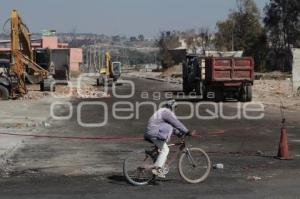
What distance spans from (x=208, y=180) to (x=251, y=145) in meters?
5.84

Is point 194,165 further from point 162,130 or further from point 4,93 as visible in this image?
point 4,93

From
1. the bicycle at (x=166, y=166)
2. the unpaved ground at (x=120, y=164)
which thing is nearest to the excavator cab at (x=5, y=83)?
the unpaved ground at (x=120, y=164)

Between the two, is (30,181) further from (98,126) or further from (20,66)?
(20,66)

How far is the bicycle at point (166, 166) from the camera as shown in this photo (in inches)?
472

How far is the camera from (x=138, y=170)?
1197cm

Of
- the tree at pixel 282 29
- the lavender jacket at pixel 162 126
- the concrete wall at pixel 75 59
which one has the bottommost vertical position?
the concrete wall at pixel 75 59

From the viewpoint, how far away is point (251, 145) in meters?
18.0

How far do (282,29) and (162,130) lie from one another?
286 ft

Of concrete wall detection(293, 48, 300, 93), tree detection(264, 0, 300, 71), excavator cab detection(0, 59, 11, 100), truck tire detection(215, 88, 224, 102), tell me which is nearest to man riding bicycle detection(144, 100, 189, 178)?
truck tire detection(215, 88, 224, 102)

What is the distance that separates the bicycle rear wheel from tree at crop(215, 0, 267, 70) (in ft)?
277

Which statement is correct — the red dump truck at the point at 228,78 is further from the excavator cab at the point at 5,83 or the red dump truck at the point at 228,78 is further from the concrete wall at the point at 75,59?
the concrete wall at the point at 75,59

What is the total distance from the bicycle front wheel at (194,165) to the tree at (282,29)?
269 ft

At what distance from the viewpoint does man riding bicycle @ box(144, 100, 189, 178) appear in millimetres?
11805

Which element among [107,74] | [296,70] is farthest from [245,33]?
[296,70]
